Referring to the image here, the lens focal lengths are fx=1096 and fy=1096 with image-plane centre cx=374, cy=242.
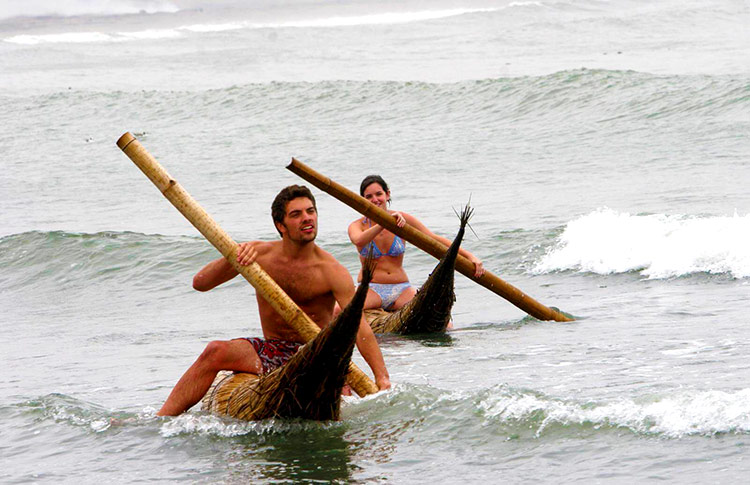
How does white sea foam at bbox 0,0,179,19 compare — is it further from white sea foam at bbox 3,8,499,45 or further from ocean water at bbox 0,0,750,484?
ocean water at bbox 0,0,750,484

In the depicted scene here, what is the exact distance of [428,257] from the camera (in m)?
12.7

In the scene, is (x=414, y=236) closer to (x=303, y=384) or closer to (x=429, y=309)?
(x=429, y=309)

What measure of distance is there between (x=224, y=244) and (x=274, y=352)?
0.62m

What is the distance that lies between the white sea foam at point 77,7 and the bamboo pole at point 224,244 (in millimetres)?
52276

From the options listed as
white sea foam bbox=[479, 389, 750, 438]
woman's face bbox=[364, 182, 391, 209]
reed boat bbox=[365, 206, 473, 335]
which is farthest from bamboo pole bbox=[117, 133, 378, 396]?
reed boat bbox=[365, 206, 473, 335]

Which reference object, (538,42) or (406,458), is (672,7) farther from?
(406,458)

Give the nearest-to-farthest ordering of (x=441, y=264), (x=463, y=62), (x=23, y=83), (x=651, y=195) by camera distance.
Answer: (x=441, y=264) → (x=651, y=195) → (x=463, y=62) → (x=23, y=83)

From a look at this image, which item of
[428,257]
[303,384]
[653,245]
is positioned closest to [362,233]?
[303,384]

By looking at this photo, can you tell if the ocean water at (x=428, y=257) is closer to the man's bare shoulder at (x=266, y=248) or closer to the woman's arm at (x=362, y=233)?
the woman's arm at (x=362, y=233)

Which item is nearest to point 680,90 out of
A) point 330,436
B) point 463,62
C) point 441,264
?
point 463,62

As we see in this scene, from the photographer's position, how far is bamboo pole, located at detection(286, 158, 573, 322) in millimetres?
6949

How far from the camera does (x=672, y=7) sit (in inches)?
1631

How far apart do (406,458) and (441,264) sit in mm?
3084

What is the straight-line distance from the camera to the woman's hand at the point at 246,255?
551 centimetres
